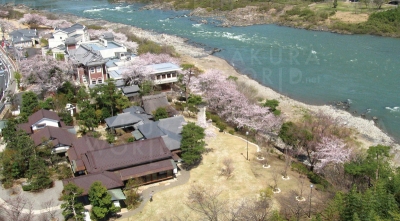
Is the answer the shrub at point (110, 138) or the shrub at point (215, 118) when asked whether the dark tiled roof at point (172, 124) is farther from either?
the shrub at point (215, 118)

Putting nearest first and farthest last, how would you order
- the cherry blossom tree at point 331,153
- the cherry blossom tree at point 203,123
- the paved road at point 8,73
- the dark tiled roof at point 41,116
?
the cherry blossom tree at point 331,153 → the dark tiled roof at point 41,116 → the cherry blossom tree at point 203,123 → the paved road at point 8,73

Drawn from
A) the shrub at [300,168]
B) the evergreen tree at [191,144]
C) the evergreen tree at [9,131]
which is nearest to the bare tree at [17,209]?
the evergreen tree at [9,131]

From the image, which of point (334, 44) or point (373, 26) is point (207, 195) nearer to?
point (334, 44)

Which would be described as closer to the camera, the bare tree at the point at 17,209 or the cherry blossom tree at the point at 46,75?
the bare tree at the point at 17,209

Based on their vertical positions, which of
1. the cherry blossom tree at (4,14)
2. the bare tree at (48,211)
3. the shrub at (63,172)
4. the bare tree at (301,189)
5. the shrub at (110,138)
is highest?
the cherry blossom tree at (4,14)

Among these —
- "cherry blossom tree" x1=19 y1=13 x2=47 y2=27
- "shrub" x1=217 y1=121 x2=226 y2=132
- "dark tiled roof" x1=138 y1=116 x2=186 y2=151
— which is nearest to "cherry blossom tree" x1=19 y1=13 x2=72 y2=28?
"cherry blossom tree" x1=19 y1=13 x2=47 y2=27

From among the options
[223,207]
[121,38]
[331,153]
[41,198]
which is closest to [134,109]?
[41,198]

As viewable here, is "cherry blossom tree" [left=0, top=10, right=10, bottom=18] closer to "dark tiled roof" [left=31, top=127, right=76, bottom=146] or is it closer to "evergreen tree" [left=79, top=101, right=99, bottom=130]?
"evergreen tree" [left=79, top=101, right=99, bottom=130]
